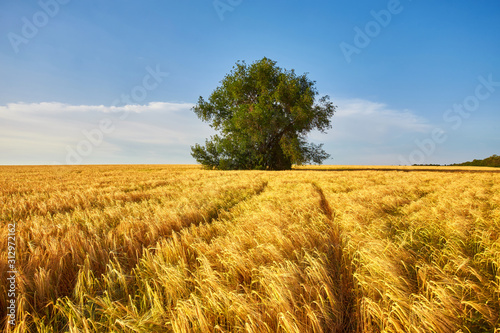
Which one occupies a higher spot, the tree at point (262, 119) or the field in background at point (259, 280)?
the tree at point (262, 119)

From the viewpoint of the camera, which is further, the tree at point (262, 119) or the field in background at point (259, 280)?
the tree at point (262, 119)

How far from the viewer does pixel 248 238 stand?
117 inches

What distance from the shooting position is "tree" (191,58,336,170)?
28.5m

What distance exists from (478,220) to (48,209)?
814 centimetres

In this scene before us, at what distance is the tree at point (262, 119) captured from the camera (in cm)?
2848

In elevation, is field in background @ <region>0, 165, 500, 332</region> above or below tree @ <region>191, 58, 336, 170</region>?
below

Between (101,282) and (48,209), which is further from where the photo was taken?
(48,209)

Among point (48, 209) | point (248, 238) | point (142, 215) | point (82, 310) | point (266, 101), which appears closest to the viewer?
point (82, 310)

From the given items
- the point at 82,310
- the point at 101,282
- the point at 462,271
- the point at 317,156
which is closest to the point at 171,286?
the point at 82,310

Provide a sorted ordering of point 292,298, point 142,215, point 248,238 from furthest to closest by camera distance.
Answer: point 142,215 → point 248,238 → point 292,298

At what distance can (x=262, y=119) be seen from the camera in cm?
2741

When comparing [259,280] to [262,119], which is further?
[262,119]

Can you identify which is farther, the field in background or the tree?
the tree

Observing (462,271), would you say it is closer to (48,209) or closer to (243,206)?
(243,206)
